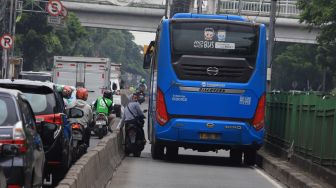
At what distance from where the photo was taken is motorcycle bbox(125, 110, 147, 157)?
27062mm

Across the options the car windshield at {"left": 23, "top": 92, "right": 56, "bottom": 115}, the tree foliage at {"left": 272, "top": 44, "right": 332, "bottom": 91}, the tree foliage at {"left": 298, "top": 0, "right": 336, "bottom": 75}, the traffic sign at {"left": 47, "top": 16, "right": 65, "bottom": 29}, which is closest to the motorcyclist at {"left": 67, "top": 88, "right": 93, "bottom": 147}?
the car windshield at {"left": 23, "top": 92, "right": 56, "bottom": 115}

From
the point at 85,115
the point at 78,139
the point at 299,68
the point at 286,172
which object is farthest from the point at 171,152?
the point at 299,68

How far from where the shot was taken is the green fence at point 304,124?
19625 millimetres

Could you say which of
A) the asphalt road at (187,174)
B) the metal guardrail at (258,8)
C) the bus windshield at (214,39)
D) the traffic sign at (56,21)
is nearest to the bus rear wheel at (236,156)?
the asphalt road at (187,174)

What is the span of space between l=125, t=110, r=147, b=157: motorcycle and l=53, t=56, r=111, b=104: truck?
2142cm

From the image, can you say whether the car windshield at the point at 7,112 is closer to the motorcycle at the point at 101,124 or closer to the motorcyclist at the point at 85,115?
the motorcyclist at the point at 85,115

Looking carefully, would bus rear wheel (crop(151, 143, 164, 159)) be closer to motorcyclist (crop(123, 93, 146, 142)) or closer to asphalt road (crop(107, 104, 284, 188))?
A: asphalt road (crop(107, 104, 284, 188))

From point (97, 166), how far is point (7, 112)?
4.76 meters

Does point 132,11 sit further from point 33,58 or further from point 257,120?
point 257,120

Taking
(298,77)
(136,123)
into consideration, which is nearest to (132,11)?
(298,77)

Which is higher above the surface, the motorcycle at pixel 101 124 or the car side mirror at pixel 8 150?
the car side mirror at pixel 8 150

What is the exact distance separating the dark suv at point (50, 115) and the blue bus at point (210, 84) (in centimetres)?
780

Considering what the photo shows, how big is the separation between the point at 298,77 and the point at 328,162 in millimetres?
94199

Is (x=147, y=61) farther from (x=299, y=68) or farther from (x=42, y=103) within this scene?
(x=299, y=68)
